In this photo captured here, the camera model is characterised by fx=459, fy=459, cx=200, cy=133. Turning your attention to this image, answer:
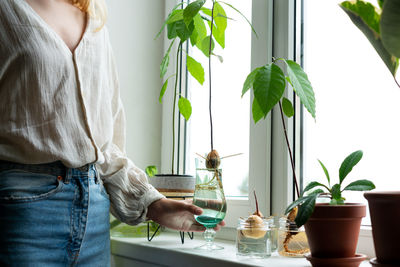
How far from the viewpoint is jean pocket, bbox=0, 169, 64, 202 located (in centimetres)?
100

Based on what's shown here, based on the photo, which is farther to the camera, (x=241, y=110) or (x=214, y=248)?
(x=241, y=110)

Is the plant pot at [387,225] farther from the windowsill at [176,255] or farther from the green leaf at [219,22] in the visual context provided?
the green leaf at [219,22]

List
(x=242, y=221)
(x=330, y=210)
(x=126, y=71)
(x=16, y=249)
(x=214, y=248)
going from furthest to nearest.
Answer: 1. (x=126, y=71)
2. (x=214, y=248)
3. (x=242, y=221)
4. (x=16, y=249)
5. (x=330, y=210)

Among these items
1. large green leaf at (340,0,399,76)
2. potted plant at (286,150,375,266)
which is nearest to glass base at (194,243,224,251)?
potted plant at (286,150,375,266)

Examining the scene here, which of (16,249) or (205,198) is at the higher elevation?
(205,198)

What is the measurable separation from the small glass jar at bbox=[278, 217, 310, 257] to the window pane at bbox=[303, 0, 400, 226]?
7.6 inches

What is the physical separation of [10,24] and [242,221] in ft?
2.35

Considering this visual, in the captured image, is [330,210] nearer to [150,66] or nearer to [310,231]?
[310,231]

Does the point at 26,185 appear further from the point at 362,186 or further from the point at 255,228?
the point at 362,186

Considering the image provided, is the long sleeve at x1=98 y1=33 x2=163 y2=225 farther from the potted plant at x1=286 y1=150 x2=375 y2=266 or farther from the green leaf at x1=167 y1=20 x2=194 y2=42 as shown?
the potted plant at x1=286 y1=150 x2=375 y2=266

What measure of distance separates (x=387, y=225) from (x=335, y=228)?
0.11 meters

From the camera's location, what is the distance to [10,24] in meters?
1.06

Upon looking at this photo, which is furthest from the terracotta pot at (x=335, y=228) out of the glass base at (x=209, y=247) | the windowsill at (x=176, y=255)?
the glass base at (x=209, y=247)

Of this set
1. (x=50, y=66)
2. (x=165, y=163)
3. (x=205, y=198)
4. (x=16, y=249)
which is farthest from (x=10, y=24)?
(x=165, y=163)
